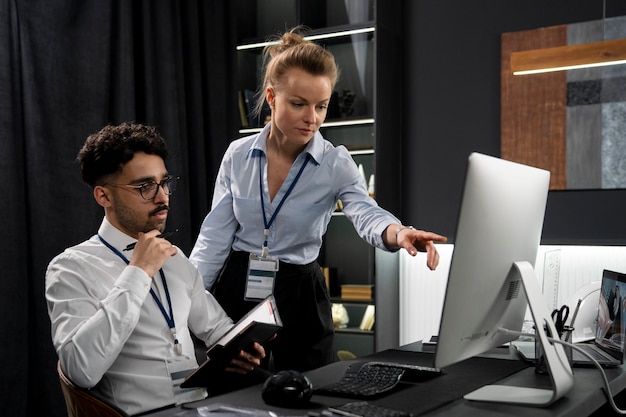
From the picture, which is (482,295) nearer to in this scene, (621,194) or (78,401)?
(78,401)

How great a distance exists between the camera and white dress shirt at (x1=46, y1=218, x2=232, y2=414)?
189cm

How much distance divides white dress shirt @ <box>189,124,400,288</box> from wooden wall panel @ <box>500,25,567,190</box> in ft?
7.33

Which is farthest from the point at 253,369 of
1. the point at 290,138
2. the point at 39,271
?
the point at 39,271

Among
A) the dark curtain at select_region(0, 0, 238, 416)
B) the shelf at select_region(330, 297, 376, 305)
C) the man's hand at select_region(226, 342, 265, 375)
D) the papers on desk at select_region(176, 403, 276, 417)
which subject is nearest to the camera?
the papers on desk at select_region(176, 403, 276, 417)

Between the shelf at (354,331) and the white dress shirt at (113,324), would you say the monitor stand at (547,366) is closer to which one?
the white dress shirt at (113,324)

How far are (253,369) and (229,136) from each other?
3.47m

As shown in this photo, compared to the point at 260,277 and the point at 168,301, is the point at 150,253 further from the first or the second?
the point at 260,277

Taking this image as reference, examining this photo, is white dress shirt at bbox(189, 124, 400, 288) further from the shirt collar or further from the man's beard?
Answer: the man's beard

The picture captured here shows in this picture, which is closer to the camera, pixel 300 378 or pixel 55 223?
pixel 300 378

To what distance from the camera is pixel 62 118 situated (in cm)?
426

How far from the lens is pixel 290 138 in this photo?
268 centimetres

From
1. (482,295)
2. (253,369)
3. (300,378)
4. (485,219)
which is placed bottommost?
(253,369)

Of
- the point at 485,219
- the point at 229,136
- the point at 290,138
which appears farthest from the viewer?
the point at 229,136

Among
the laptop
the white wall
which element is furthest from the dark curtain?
the laptop
